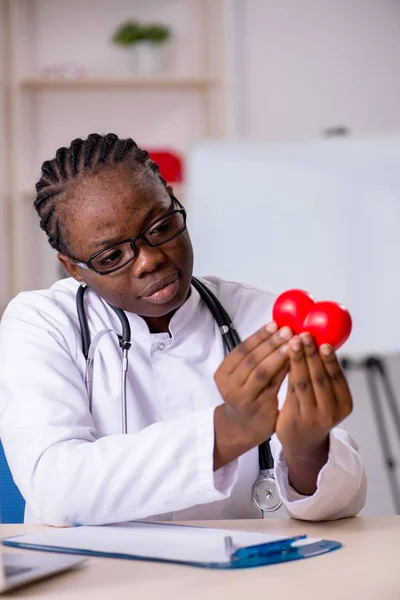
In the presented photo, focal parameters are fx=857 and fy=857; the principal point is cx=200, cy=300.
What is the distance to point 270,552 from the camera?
96cm

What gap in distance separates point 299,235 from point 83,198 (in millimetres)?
Result: 1836

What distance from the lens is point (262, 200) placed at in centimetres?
317

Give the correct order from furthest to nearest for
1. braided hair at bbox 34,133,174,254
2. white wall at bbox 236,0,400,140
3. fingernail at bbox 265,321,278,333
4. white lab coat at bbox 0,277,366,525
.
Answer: white wall at bbox 236,0,400,140 < braided hair at bbox 34,133,174,254 < white lab coat at bbox 0,277,366,525 < fingernail at bbox 265,321,278,333

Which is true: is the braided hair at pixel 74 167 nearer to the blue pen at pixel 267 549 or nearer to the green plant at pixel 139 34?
the blue pen at pixel 267 549

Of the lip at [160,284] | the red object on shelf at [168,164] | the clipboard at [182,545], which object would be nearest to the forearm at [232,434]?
the clipboard at [182,545]

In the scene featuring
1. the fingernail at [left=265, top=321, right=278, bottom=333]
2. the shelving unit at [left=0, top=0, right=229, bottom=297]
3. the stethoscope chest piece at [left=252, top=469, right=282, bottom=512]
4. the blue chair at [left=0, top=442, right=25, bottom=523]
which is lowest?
the blue chair at [left=0, top=442, right=25, bottom=523]

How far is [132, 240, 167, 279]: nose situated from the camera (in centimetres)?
138

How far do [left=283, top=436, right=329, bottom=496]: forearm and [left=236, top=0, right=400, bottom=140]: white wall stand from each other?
2.91 meters

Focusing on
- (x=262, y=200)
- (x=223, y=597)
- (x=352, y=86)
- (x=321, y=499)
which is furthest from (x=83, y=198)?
(x=352, y=86)

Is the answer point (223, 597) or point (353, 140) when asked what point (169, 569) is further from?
point (353, 140)

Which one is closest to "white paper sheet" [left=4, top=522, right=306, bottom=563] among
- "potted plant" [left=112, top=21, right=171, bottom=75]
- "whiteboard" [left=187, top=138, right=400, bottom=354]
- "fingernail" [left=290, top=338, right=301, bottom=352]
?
"fingernail" [left=290, top=338, right=301, bottom=352]

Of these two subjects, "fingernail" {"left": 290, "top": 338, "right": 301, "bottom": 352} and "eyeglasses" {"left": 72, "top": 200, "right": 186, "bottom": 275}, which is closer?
"fingernail" {"left": 290, "top": 338, "right": 301, "bottom": 352}

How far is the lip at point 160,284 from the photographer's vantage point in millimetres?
1392

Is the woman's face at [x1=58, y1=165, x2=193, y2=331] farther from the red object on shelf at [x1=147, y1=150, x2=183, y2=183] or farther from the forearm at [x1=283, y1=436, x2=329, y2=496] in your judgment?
the red object on shelf at [x1=147, y1=150, x2=183, y2=183]
